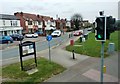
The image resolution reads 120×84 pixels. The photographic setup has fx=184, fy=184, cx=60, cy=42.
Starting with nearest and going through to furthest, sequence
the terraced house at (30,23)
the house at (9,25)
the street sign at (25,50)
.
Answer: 1. the street sign at (25,50)
2. the house at (9,25)
3. the terraced house at (30,23)

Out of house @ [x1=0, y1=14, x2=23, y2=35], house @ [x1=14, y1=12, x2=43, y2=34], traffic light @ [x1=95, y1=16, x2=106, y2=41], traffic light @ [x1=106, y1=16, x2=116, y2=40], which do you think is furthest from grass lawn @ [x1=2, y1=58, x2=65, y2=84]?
house @ [x1=14, y1=12, x2=43, y2=34]

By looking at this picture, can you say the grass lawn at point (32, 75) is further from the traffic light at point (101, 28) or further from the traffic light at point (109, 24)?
the traffic light at point (109, 24)

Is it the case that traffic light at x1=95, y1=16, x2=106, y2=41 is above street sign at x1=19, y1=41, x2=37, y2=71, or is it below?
above

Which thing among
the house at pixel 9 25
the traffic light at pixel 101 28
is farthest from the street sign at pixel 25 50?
the house at pixel 9 25

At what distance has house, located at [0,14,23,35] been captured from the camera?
4418cm

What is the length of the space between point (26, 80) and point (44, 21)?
61.2 metres

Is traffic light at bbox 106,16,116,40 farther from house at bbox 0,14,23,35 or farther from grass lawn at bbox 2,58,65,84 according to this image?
house at bbox 0,14,23,35

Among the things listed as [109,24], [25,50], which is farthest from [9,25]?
[109,24]

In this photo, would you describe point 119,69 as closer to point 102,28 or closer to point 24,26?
point 102,28

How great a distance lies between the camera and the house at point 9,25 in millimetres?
44181

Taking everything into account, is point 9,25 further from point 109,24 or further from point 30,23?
point 109,24

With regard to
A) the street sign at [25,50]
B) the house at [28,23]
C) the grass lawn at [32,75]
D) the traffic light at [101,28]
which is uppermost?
the house at [28,23]

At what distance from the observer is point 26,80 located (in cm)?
897

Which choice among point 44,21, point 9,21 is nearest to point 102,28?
point 9,21
